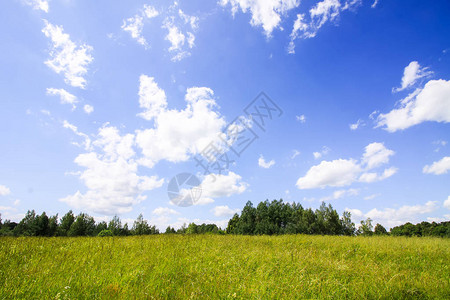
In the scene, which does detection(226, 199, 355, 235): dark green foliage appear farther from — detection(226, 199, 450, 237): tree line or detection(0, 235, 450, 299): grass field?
detection(0, 235, 450, 299): grass field

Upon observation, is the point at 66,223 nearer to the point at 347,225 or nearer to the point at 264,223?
the point at 264,223

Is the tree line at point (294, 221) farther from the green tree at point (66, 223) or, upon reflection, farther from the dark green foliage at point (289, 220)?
the green tree at point (66, 223)

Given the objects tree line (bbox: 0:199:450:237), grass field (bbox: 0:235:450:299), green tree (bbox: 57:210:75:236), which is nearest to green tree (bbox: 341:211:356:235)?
tree line (bbox: 0:199:450:237)

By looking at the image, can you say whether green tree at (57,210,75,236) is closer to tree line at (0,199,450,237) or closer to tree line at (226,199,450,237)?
tree line at (0,199,450,237)

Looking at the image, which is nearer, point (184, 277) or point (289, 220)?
point (184, 277)

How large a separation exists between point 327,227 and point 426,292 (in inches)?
1491

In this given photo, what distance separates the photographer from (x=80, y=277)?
314cm

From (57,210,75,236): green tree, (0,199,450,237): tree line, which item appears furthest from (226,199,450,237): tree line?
(57,210,75,236): green tree

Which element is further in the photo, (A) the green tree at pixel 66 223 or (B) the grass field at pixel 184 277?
(A) the green tree at pixel 66 223

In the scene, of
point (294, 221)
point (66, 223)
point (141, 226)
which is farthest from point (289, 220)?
point (66, 223)

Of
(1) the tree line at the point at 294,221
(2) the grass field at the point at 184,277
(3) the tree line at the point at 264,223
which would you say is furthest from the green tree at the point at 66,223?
(2) the grass field at the point at 184,277

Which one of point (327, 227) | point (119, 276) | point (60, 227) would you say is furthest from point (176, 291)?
point (60, 227)

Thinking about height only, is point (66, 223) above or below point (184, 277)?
above

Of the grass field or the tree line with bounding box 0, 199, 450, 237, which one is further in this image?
the tree line with bounding box 0, 199, 450, 237
